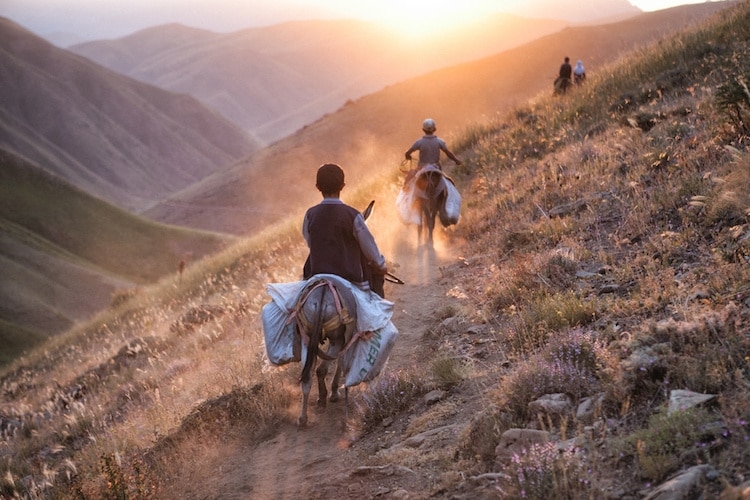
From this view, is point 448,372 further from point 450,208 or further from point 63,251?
point 63,251

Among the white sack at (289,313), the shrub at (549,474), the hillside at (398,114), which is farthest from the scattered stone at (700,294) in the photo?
the hillside at (398,114)

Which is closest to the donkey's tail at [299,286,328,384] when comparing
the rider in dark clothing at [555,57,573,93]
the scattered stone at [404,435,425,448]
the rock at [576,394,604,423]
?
the scattered stone at [404,435,425,448]

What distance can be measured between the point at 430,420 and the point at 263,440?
178cm

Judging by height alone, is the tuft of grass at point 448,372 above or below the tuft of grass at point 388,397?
above

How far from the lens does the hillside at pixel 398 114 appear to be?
57.3 m

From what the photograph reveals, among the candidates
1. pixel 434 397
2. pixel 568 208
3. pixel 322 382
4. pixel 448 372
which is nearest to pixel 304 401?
pixel 322 382

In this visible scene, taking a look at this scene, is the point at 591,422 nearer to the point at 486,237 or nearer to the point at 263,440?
the point at 263,440

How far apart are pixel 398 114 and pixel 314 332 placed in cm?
5643

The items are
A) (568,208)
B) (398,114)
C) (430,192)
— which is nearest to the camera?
(568,208)

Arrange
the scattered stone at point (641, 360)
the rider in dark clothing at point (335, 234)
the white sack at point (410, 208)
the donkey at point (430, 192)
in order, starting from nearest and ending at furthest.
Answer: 1. the scattered stone at point (641, 360)
2. the rider in dark clothing at point (335, 234)
3. the donkey at point (430, 192)
4. the white sack at point (410, 208)

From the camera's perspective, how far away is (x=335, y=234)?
18.5ft

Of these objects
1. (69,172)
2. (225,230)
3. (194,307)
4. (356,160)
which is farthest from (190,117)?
(194,307)

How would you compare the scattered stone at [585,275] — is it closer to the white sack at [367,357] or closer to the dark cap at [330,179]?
the white sack at [367,357]

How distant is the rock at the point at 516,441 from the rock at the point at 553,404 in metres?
0.27
